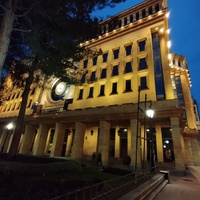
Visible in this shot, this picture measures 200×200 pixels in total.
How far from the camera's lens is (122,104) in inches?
735

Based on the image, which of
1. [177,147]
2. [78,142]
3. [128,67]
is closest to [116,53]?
[128,67]

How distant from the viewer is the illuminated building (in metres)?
17.8

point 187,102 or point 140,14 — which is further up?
point 140,14

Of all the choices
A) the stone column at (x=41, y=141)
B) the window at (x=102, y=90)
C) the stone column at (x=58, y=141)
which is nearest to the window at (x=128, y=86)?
the window at (x=102, y=90)

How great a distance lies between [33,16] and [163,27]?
20.8 metres

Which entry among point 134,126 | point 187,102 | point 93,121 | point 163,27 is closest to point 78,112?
point 93,121

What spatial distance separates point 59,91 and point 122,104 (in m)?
14.8

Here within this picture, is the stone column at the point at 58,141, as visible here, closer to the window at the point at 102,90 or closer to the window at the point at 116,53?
the window at the point at 102,90

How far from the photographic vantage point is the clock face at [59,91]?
27.8 m

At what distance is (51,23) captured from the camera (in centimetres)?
918

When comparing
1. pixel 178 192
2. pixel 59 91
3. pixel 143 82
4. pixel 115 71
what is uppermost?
pixel 115 71

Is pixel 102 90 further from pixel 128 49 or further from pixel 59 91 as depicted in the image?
pixel 59 91

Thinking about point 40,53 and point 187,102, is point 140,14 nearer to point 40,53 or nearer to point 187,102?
point 187,102

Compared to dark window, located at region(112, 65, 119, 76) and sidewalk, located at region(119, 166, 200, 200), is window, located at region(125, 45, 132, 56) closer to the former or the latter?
dark window, located at region(112, 65, 119, 76)
